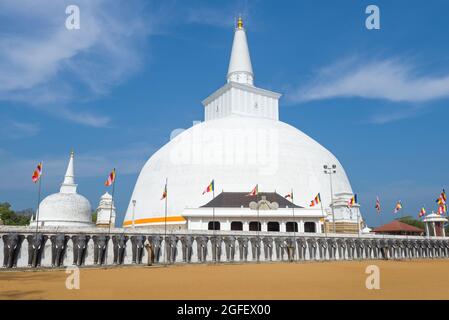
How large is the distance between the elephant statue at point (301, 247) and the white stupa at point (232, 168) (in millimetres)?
15409

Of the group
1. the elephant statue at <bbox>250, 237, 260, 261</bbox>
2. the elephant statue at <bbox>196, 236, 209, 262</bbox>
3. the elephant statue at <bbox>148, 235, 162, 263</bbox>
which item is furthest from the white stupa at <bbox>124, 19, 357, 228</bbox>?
the elephant statue at <bbox>148, 235, 162, 263</bbox>

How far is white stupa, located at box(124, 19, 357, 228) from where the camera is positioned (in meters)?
51.5

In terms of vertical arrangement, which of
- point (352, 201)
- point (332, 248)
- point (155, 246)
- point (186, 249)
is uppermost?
point (352, 201)

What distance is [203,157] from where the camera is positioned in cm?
5456

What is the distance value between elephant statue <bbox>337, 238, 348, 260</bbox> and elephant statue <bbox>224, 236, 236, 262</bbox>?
1106cm

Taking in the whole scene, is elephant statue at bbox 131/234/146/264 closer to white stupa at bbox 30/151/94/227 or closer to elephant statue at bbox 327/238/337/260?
elephant statue at bbox 327/238/337/260

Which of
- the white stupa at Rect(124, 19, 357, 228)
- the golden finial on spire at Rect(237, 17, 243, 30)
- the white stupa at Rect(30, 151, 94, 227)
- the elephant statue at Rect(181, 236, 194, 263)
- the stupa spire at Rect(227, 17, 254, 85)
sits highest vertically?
the golden finial on spire at Rect(237, 17, 243, 30)

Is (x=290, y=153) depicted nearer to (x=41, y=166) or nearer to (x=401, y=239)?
(x=401, y=239)

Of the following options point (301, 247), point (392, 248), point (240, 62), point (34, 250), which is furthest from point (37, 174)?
point (240, 62)

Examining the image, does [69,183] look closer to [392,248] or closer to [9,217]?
[9,217]

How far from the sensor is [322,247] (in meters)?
31.3

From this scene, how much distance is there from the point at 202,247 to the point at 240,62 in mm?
49409

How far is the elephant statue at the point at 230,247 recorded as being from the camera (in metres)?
26.5
